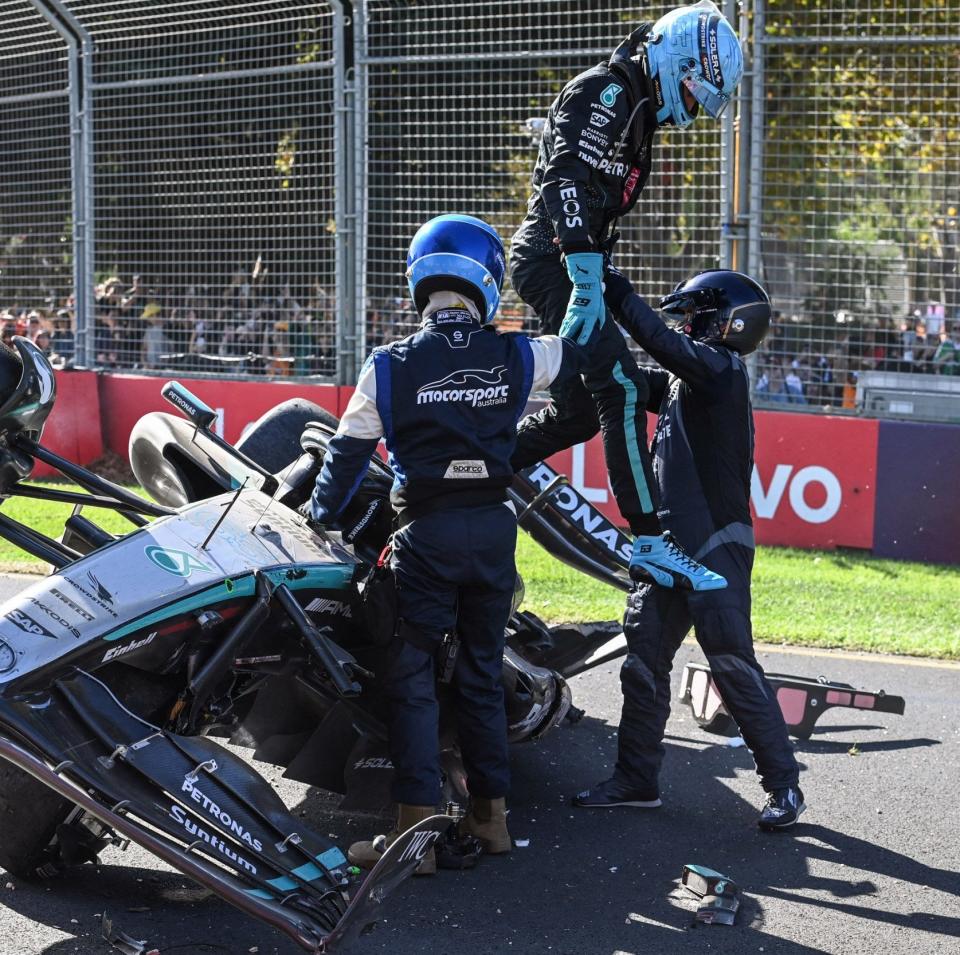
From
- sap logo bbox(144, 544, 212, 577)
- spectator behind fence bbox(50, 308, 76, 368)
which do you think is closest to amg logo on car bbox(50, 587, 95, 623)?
sap logo bbox(144, 544, 212, 577)

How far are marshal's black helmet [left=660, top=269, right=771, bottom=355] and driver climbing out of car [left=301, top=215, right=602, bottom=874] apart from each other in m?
0.93

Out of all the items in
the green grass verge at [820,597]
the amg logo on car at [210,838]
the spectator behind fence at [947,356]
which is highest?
the spectator behind fence at [947,356]

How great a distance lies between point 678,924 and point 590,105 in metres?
2.78

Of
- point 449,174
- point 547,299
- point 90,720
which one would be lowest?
point 90,720

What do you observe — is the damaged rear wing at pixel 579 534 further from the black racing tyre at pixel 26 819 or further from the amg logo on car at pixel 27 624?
the amg logo on car at pixel 27 624

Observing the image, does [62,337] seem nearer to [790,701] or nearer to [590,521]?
[590,521]

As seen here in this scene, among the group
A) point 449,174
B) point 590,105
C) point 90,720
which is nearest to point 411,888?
point 90,720

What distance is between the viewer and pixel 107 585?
326 cm

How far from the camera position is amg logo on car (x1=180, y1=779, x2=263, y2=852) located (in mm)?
2990

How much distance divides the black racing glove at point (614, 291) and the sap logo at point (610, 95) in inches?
24.1

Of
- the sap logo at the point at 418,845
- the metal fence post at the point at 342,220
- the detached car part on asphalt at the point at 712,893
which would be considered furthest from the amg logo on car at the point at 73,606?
the metal fence post at the point at 342,220

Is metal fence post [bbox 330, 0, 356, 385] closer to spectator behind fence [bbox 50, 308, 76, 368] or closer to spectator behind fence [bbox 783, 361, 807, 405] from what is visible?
spectator behind fence [bbox 50, 308, 76, 368]

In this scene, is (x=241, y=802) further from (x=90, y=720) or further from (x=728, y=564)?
(x=728, y=564)

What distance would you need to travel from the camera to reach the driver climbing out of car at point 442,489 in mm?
3727
